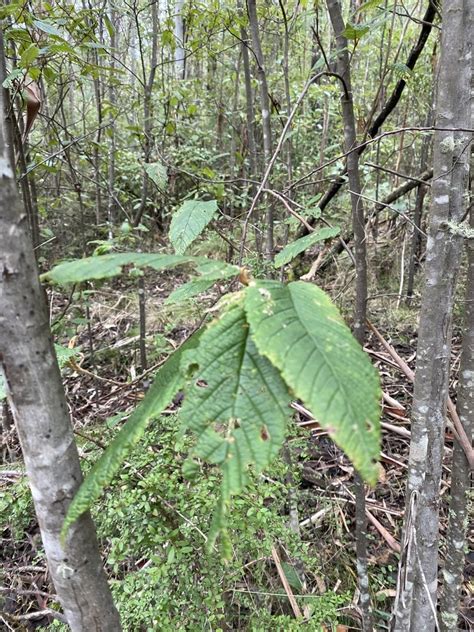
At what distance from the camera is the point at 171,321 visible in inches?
167

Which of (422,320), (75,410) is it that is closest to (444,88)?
(422,320)

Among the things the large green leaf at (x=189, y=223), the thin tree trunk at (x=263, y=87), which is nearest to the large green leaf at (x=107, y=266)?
→ the large green leaf at (x=189, y=223)

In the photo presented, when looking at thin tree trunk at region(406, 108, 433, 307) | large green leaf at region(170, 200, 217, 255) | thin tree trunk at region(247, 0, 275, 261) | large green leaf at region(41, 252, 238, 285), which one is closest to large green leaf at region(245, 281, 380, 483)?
large green leaf at region(41, 252, 238, 285)

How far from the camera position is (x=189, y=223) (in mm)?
1106

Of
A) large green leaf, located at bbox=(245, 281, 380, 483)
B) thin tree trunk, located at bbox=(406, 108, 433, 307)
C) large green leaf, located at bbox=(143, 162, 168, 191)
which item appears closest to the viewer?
large green leaf, located at bbox=(245, 281, 380, 483)

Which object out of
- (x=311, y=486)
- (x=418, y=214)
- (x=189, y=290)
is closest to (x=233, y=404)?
(x=189, y=290)

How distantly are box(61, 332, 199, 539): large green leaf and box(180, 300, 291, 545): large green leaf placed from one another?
5cm

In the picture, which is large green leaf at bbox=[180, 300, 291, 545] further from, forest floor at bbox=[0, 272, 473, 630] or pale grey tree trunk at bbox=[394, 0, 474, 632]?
pale grey tree trunk at bbox=[394, 0, 474, 632]

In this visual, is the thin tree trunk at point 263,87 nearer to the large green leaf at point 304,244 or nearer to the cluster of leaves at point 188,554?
the cluster of leaves at point 188,554

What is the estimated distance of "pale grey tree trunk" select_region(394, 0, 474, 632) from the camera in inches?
46.1

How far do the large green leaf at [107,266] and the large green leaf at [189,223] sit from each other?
43 cm

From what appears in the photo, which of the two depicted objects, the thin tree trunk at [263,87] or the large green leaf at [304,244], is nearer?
the large green leaf at [304,244]

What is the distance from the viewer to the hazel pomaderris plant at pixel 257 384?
48cm

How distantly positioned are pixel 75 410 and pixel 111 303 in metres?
1.77
